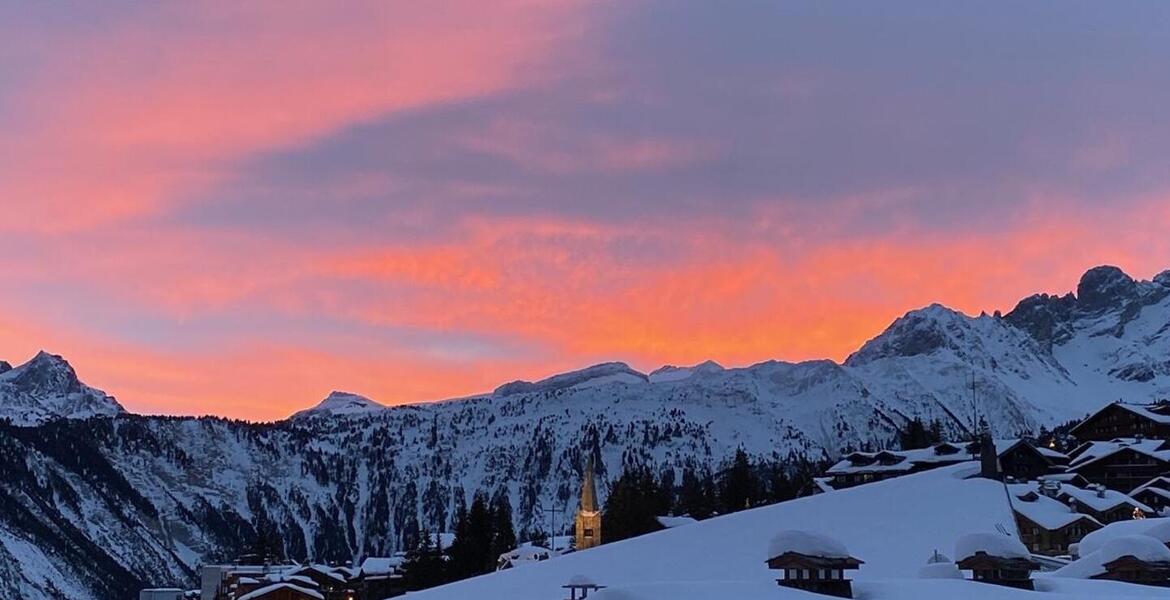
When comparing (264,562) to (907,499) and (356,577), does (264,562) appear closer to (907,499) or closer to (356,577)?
(356,577)

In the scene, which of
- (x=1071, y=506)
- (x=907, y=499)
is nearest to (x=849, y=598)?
(x=907, y=499)

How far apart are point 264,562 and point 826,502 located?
9168 centimetres

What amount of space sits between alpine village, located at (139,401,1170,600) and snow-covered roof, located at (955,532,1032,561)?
44mm

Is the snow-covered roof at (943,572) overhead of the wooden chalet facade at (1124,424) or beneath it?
beneath

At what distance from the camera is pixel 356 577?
538ft

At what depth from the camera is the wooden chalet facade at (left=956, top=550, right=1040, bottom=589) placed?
45.0 m

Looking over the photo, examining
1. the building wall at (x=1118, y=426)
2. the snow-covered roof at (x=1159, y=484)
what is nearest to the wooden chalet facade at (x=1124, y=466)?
the snow-covered roof at (x=1159, y=484)

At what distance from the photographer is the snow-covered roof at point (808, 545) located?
4134 centimetres

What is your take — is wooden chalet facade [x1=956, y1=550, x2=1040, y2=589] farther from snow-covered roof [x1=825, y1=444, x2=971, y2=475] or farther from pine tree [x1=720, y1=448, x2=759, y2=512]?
pine tree [x1=720, y1=448, x2=759, y2=512]

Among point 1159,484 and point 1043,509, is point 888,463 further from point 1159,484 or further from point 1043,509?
point 1043,509

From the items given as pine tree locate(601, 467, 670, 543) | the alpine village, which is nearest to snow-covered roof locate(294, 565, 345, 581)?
the alpine village

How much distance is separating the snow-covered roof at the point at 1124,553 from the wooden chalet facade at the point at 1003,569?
5279 mm

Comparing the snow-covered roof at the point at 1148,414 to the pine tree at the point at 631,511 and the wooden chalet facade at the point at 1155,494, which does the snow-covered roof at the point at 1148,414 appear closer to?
the wooden chalet facade at the point at 1155,494

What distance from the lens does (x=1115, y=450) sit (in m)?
119
